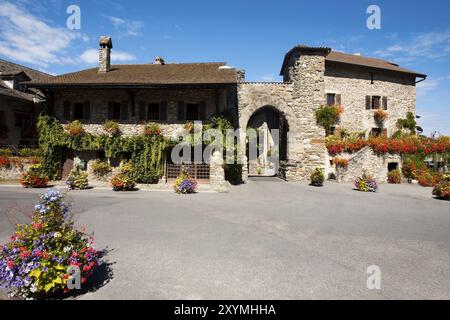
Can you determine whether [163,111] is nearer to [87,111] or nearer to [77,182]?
[87,111]

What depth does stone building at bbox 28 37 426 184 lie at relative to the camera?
16.3 meters

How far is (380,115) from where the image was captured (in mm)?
23141

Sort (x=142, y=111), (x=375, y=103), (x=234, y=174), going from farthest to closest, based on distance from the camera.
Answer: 1. (x=375, y=103)
2. (x=234, y=174)
3. (x=142, y=111)

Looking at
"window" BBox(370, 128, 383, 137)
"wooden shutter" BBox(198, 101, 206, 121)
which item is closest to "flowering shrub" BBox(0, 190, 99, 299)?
"wooden shutter" BBox(198, 101, 206, 121)

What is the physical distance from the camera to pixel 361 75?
2338 cm

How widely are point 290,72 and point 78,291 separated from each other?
1996 centimetres

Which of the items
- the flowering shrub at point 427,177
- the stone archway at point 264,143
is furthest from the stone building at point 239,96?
the stone archway at point 264,143

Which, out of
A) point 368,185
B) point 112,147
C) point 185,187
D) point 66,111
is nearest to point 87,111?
point 66,111

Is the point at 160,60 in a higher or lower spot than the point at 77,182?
higher

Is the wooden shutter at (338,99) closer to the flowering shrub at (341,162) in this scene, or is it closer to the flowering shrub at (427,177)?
the flowering shrub at (341,162)

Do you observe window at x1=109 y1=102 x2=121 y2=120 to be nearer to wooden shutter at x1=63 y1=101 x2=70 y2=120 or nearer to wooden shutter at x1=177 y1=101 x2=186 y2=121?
wooden shutter at x1=63 y1=101 x2=70 y2=120

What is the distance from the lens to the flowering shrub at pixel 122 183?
13883 mm

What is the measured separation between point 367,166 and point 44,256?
19.2 meters

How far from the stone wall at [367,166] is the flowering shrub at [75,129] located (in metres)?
18.2
